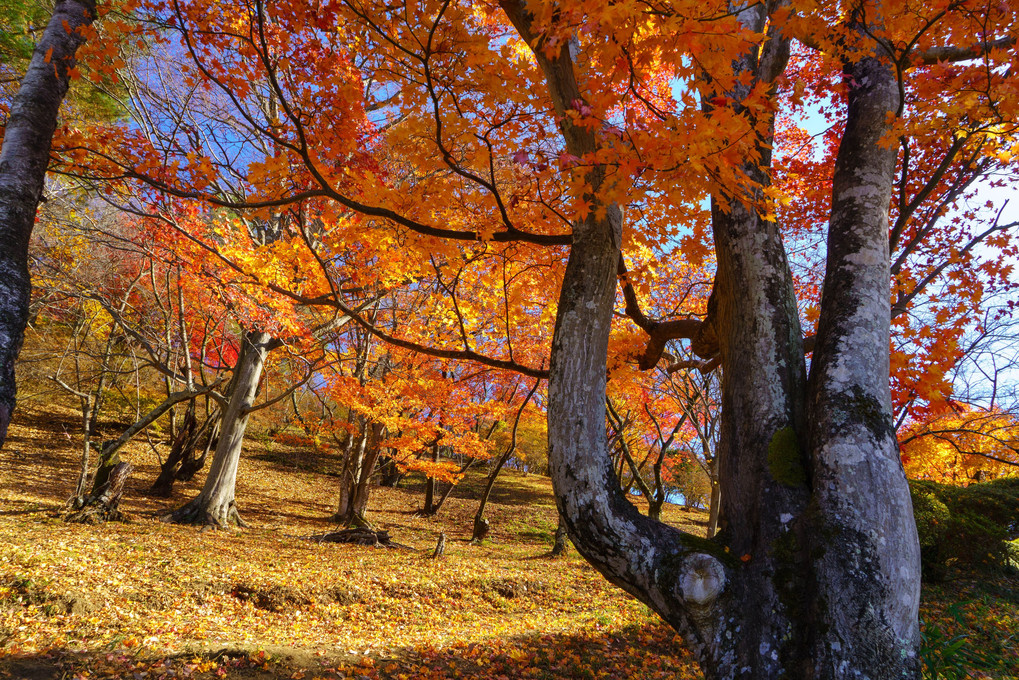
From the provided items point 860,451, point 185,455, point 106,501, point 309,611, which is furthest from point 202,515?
point 860,451

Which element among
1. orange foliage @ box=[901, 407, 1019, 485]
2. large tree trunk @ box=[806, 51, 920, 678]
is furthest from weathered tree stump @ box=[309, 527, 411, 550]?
orange foliage @ box=[901, 407, 1019, 485]

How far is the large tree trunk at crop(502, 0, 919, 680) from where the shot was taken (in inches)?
78.3

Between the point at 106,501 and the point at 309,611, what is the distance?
551 centimetres

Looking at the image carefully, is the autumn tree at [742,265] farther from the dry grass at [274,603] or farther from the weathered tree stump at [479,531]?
the weathered tree stump at [479,531]

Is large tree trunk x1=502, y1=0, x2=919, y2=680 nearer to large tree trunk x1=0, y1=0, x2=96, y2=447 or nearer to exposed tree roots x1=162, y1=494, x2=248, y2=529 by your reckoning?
large tree trunk x1=0, y1=0, x2=96, y2=447

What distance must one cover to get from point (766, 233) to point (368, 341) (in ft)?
30.4

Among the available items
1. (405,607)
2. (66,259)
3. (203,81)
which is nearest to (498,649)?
(405,607)

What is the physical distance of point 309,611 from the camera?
6.00 metres

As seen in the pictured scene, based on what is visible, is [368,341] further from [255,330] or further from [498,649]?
[498,649]

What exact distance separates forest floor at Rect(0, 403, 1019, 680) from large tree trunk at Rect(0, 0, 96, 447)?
226 cm

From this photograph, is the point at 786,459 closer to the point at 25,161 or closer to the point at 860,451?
the point at 860,451

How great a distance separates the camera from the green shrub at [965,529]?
757 cm

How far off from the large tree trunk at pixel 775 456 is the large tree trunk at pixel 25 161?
3.61 m

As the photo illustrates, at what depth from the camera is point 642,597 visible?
2395 millimetres
